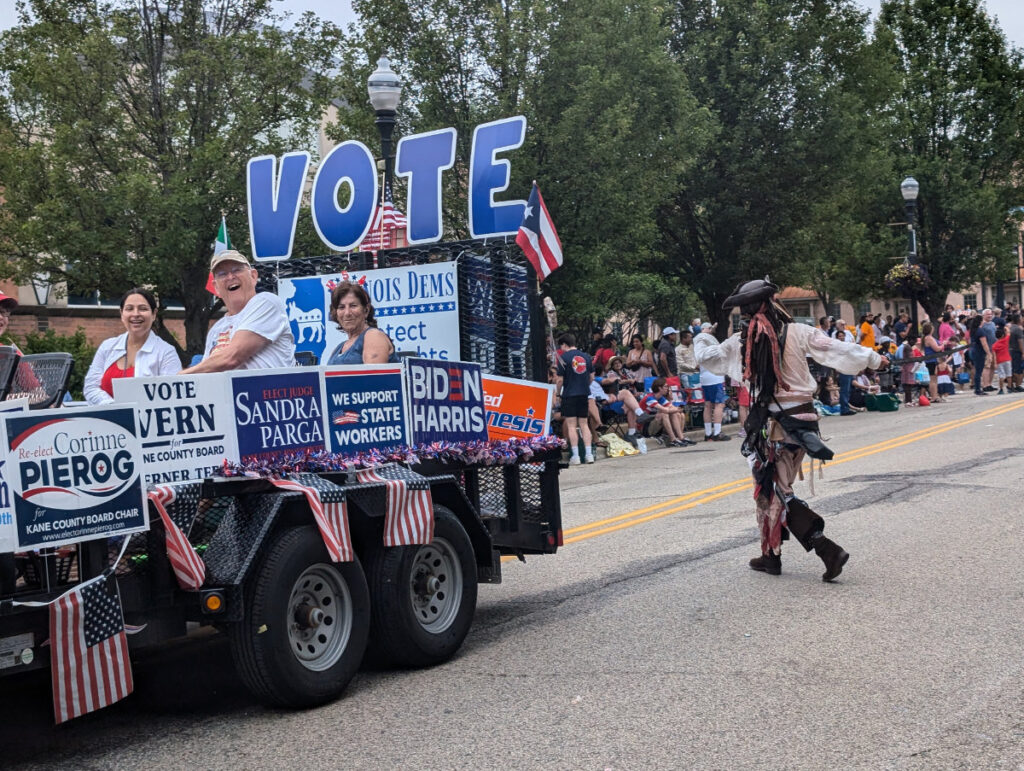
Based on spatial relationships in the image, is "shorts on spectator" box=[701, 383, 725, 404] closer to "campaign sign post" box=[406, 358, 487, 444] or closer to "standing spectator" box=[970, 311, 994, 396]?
"standing spectator" box=[970, 311, 994, 396]

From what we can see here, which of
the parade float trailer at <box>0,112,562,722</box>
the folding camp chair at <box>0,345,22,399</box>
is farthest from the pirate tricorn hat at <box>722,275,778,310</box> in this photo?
the folding camp chair at <box>0,345,22,399</box>

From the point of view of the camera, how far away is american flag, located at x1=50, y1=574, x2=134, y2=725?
449 cm

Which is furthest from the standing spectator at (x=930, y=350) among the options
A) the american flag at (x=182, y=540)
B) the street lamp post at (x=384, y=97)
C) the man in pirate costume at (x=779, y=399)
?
the american flag at (x=182, y=540)

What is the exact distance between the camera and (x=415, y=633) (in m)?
6.05

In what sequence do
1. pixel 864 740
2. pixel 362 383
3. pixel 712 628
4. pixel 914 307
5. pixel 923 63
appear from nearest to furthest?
pixel 864 740 → pixel 362 383 → pixel 712 628 → pixel 914 307 → pixel 923 63

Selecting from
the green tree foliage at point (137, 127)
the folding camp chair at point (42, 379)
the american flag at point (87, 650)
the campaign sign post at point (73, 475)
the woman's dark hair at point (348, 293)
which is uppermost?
the green tree foliage at point (137, 127)

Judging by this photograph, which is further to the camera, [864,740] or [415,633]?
[415,633]

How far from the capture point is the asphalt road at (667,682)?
479 centimetres

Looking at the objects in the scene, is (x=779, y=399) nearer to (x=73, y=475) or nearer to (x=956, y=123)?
(x=73, y=475)

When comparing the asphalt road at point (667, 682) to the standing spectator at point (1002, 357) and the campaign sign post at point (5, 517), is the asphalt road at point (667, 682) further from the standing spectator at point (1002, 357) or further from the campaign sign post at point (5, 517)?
the standing spectator at point (1002, 357)

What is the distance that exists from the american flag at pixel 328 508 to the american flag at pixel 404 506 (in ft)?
0.96

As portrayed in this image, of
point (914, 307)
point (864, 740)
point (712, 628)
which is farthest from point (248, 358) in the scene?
point (914, 307)

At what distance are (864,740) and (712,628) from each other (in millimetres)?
2037

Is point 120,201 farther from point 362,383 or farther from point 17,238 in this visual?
point 362,383
